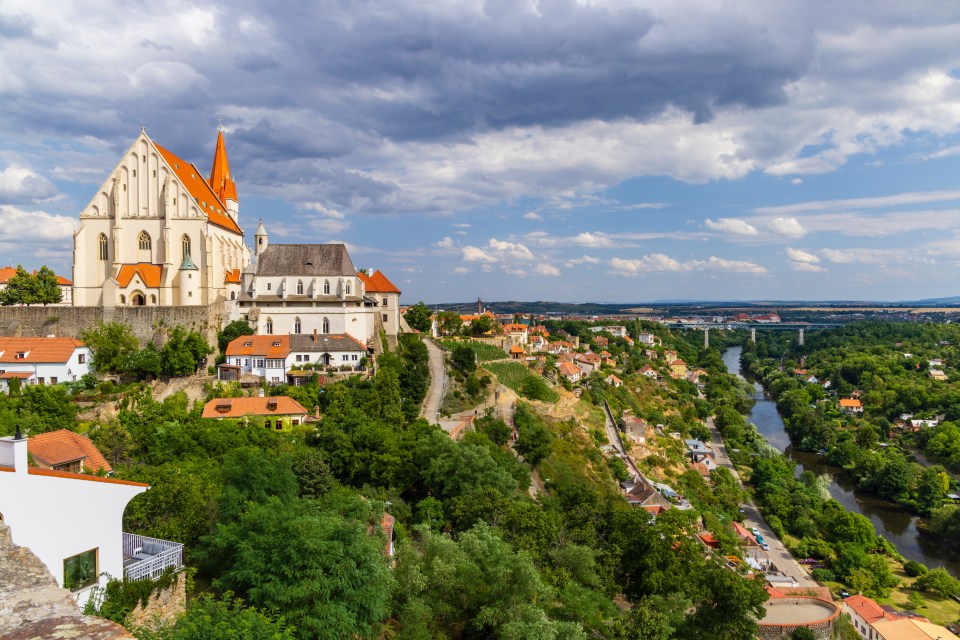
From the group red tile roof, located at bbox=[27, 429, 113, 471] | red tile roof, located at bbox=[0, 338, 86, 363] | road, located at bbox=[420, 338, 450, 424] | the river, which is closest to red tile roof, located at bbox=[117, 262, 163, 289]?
red tile roof, located at bbox=[0, 338, 86, 363]

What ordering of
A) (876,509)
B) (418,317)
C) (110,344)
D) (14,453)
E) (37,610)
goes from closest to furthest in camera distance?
(37,610)
(14,453)
(110,344)
(876,509)
(418,317)

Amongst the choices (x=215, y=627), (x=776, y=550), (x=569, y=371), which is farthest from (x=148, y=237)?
(x=776, y=550)

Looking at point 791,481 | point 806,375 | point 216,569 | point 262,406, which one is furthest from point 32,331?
point 806,375

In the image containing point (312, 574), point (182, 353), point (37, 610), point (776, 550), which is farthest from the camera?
point (776, 550)

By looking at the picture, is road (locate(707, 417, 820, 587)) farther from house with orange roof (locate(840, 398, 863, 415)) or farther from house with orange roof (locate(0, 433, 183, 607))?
house with orange roof (locate(0, 433, 183, 607))

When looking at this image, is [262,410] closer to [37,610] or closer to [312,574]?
[312,574]

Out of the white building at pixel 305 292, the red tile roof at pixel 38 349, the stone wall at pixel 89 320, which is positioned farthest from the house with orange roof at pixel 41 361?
the white building at pixel 305 292
